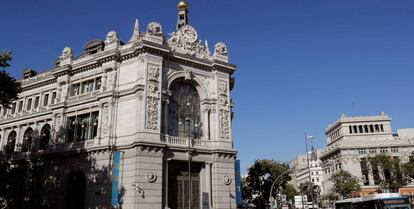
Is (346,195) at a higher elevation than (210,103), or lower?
lower

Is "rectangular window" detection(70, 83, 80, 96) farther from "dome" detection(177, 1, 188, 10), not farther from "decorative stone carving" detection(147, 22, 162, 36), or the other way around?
"dome" detection(177, 1, 188, 10)

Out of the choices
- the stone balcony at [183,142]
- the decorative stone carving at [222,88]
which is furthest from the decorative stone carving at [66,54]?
the decorative stone carving at [222,88]

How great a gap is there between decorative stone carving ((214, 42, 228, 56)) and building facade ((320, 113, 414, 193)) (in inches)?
1791

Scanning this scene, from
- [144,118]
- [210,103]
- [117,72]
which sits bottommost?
[144,118]

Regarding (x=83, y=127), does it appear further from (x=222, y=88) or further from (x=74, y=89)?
(x=222, y=88)

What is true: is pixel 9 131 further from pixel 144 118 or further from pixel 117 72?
pixel 144 118

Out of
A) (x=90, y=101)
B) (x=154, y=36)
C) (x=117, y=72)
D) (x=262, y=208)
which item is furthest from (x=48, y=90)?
(x=262, y=208)

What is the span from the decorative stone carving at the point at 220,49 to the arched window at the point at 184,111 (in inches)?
197

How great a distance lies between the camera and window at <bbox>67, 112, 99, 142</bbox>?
114 ft

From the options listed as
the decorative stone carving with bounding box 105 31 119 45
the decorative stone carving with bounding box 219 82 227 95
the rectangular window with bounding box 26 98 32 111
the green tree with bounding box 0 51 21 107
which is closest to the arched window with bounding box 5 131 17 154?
the rectangular window with bounding box 26 98 32 111

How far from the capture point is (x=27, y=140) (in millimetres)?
41656

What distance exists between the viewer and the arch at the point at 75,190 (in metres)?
33.7

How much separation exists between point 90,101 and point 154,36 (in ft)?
29.9

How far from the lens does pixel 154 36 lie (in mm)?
33969
